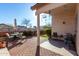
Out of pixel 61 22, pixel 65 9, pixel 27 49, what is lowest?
pixel 27 49

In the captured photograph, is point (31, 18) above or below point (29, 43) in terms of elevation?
above

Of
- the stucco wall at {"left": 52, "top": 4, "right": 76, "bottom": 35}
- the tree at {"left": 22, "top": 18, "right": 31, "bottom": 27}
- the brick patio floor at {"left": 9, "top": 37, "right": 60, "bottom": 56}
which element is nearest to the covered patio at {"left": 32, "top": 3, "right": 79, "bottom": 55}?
the stucco wall at {"left": 52, "top": 4, "right": 76, "bottom": 35}

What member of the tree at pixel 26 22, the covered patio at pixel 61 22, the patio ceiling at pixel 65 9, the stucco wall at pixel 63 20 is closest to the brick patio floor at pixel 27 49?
the covered patio at pixel 61 22

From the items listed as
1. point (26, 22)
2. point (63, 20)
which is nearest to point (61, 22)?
point (63, 20)

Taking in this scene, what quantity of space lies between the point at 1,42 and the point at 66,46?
2.35 metres

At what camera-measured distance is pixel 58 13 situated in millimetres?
→ 6816

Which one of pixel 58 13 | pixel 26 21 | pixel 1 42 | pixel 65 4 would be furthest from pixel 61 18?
pixel 1 42

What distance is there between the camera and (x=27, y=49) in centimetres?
683

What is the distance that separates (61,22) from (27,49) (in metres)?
1.58

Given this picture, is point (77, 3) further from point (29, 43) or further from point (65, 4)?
point (29, 43)

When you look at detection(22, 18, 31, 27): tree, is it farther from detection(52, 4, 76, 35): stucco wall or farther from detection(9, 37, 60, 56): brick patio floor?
detection(52, 4, 76, 35): stucco wall

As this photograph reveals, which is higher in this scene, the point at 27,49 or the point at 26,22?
the point at 26,22

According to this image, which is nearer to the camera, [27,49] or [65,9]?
[65,9]

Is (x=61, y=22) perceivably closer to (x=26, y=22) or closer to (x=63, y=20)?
(x=63, y=20)
